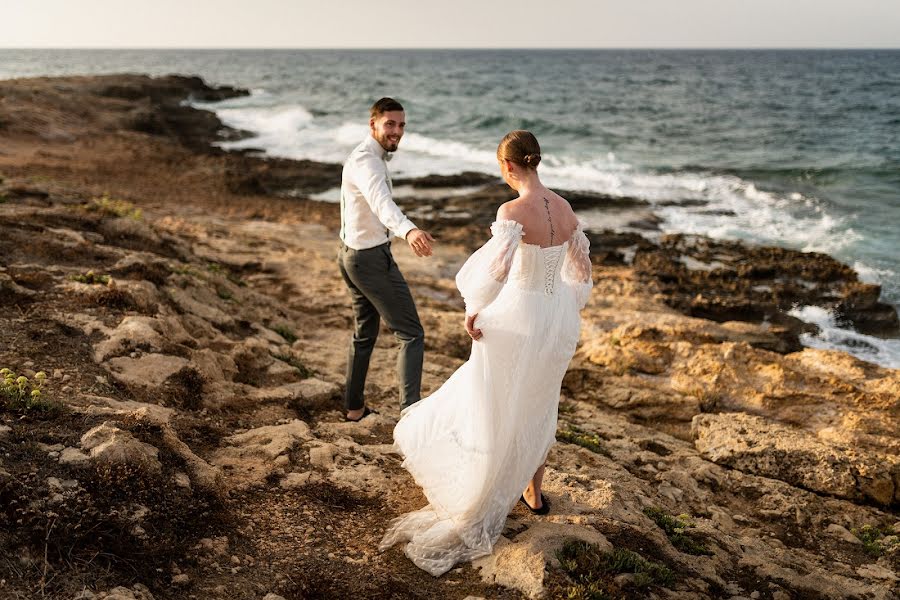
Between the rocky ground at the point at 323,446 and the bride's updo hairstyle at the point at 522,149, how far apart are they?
2134 millimetres

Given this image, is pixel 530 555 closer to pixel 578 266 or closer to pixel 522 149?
pixel 578 266

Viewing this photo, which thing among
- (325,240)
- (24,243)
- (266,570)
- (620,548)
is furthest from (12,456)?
(325,240)

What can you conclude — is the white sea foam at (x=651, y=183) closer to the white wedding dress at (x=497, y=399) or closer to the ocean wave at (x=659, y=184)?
the ocean wave at (x=659, y=184)

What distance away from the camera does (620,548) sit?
377cm

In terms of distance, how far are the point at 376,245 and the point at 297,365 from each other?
198cm

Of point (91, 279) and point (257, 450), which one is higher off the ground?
point (91, 279)

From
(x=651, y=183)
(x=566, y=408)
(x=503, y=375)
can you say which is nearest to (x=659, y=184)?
(x=651, y=183)

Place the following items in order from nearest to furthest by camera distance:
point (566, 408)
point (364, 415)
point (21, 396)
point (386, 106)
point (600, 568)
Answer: point (600, 568) < point (21, 396) < point (386, 106) < point (364, 415) < point (566, 408)

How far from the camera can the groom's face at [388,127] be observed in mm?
4715

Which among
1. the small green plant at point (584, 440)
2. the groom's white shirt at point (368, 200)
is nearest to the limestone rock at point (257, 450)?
the groom's white shirt at point (368, 200)

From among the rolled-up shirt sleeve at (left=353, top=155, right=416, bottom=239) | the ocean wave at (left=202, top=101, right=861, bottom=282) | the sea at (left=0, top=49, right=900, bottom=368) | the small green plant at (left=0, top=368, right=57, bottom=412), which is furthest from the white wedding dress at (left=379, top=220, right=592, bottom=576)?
the ocean wave at (left=202, top=101, right=861, bottom=282)

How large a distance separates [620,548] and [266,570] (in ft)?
6.54

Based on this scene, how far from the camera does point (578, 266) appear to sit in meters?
4.00

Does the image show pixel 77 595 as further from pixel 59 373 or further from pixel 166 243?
pixel 166 243
